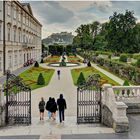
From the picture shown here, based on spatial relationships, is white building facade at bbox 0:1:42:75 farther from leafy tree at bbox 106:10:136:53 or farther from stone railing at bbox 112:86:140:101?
leafy tree at bbox 106:10:136:53

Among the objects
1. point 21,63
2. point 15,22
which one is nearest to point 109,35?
point 21,63

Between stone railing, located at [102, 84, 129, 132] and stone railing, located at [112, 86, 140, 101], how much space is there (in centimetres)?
83

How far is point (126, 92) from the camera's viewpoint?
15.2 metres

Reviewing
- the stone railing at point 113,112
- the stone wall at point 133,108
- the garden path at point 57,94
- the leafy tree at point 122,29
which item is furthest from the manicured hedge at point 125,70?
the leafy tree at point 122,29

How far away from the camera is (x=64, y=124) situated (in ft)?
45.0

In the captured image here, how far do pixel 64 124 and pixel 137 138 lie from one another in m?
3.82

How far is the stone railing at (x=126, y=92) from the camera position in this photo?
49.2ft

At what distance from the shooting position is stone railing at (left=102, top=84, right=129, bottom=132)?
1226cm

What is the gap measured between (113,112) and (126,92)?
8.54ft

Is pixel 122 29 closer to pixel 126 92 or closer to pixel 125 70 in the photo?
pixel 125 70

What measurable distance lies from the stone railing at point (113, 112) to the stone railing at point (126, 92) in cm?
83

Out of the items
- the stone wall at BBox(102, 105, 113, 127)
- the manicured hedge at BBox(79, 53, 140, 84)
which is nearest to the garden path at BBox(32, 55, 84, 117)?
the stone wall at BBox(102, 105, 113, 127)

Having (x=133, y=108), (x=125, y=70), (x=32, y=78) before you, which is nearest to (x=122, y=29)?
(x=125, y=70)

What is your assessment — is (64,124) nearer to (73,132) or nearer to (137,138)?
(73,132)
